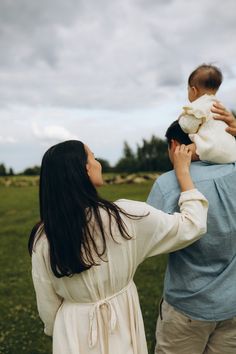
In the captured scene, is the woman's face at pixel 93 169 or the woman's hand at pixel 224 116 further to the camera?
the woman's hand at pixel 224 116

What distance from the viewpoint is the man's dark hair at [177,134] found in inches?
116

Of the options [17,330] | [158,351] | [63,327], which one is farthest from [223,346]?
[17,330]

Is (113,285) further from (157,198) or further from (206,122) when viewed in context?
(206,122)

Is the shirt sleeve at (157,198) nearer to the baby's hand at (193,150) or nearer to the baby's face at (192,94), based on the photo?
the baby's hand at (193,150)

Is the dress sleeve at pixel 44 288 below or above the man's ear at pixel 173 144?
below

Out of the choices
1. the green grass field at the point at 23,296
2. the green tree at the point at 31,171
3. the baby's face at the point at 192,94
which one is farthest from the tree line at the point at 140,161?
the baby's face at the point at 192,94

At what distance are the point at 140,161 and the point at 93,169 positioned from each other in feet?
121

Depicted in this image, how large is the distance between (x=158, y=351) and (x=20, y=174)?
1508 inches

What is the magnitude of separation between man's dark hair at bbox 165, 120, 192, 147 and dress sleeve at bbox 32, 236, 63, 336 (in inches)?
42.4

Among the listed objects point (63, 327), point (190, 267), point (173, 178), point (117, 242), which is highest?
point (173, 178)

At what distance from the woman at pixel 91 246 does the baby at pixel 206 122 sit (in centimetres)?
28

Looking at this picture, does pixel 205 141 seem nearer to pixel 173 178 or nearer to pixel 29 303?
pixel 173 178

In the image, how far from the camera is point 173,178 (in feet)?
9.12

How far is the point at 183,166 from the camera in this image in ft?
8.74
